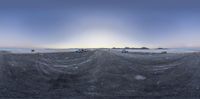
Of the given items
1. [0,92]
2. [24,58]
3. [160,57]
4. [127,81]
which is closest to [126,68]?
[127,81]

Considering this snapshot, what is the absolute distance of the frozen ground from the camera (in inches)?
410

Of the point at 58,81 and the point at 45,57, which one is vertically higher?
the point at 45,57

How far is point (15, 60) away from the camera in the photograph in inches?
417

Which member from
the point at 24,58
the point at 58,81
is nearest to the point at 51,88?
the point at 58,81

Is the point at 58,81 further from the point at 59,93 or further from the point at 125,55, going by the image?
the point at 125,55

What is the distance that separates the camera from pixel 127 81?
10406 millimetres

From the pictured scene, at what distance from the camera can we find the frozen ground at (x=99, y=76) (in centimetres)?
1041

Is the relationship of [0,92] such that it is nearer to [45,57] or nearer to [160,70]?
[45,57]

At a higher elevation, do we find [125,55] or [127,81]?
[125,55]

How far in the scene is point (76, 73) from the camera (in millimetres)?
10539

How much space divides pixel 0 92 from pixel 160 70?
4.52 meters

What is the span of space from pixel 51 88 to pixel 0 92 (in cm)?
142

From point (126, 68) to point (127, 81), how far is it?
369 millimetres

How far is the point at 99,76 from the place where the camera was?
34.2 ft
